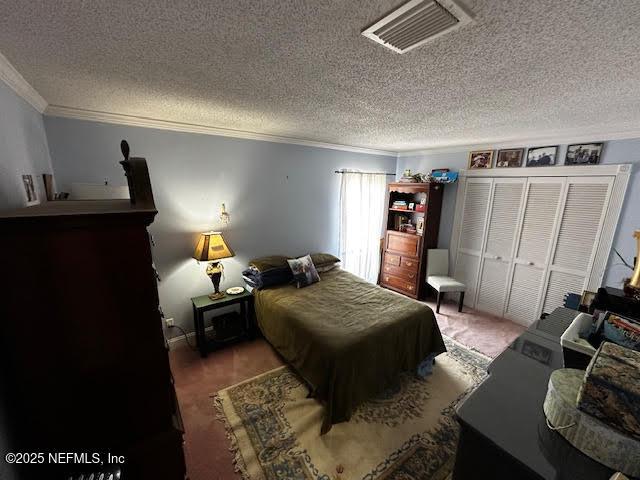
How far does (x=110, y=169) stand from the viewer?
2.32 m

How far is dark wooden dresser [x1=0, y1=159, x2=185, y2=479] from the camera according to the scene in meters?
0.75

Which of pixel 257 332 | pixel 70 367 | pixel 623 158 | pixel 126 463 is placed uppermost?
pixel 623 158

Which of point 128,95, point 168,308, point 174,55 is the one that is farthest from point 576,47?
point 168,308

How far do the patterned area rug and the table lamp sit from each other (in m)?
1.06

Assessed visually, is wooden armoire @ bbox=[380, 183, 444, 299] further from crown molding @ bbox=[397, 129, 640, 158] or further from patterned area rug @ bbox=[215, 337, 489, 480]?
patterned area rug @ bbox=[215, 337, 489, 480]

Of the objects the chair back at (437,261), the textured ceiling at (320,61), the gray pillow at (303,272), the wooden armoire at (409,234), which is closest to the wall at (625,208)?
the textured ceiling at (320,61)

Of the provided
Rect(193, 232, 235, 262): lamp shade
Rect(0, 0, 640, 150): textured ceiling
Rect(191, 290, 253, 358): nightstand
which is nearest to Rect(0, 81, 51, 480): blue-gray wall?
Rect(0, 0, 640, 150): textured ceiling

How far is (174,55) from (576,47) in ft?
5.94

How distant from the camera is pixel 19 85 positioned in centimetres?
153

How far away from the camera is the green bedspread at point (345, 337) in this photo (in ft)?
6.15

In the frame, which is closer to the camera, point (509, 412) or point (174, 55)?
point (509, 412)

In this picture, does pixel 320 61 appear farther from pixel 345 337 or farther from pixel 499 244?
pixel 499 244

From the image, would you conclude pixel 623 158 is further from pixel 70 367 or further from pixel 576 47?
pixel 70 367

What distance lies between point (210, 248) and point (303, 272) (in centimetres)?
108
